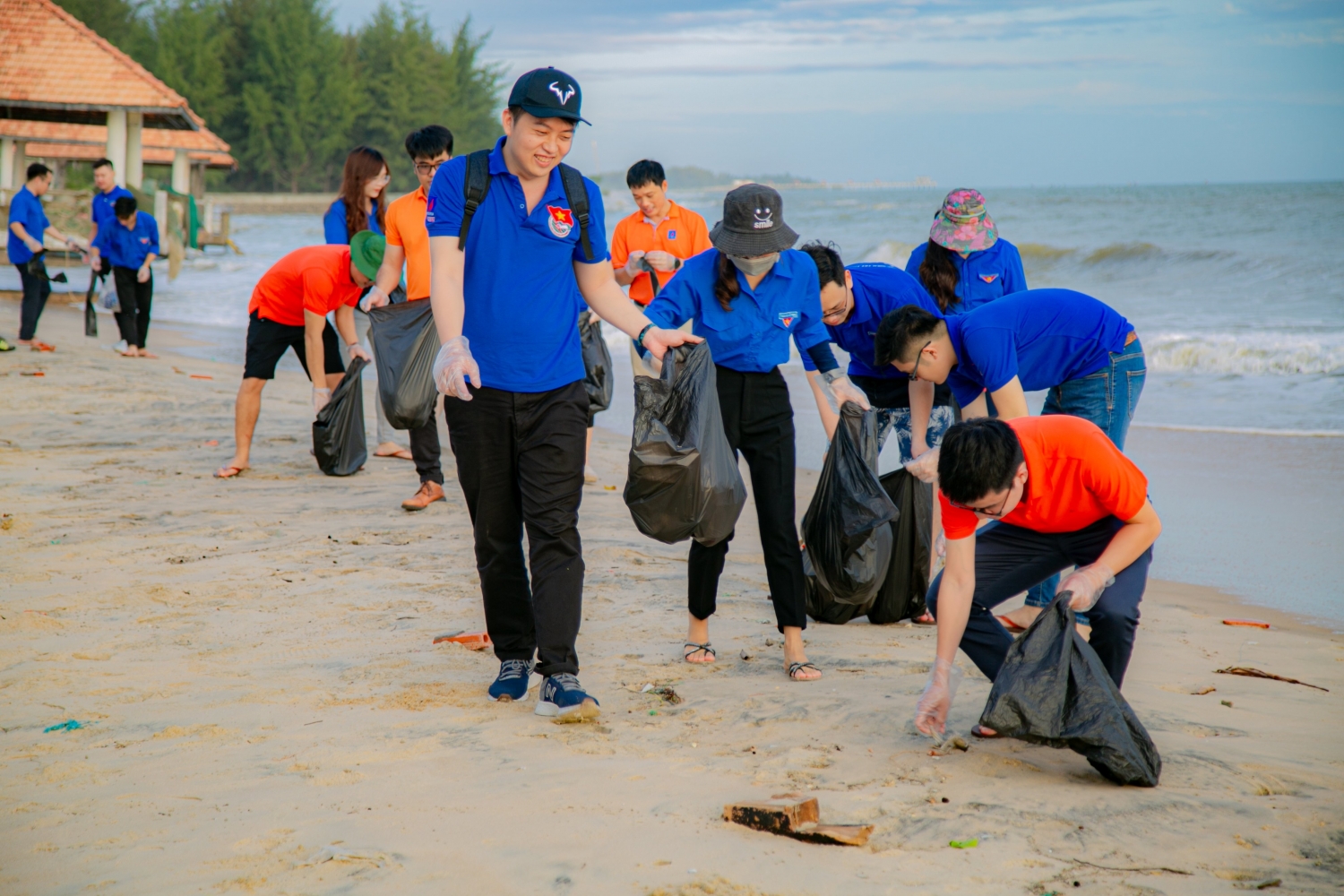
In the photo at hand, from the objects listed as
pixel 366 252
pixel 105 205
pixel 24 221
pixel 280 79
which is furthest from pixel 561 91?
pixel 280 79

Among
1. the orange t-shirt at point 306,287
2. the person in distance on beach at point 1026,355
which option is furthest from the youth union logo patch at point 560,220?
the orange t-shirt at point 306,287

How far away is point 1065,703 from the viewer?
256 centimetres

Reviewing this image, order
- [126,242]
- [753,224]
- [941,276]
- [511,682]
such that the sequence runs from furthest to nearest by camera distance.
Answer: [126,242]
[941,276]
[753,224]
[511,682]

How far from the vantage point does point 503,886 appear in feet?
7.02

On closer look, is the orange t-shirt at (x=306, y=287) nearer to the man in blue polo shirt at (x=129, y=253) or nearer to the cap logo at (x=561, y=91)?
the cap logo at (x=561, y=91)

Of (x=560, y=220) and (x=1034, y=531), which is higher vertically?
(x=560, y=220)

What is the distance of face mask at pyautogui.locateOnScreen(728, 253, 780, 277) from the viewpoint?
11.0 feet

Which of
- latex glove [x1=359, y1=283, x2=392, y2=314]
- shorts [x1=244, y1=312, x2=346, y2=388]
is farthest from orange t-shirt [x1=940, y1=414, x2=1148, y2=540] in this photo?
shorts [x1=244, y1=312, x2=346, y2=388]

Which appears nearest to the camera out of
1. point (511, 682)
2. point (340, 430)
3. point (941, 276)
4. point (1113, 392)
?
point (511, 682)

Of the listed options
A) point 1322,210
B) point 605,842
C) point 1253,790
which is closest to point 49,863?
point 605,842

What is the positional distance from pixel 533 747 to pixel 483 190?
58.3 inches

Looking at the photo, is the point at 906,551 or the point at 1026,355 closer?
the point at 1026,355

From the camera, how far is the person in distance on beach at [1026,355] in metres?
3.37

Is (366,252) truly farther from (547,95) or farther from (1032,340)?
(1032,340)
